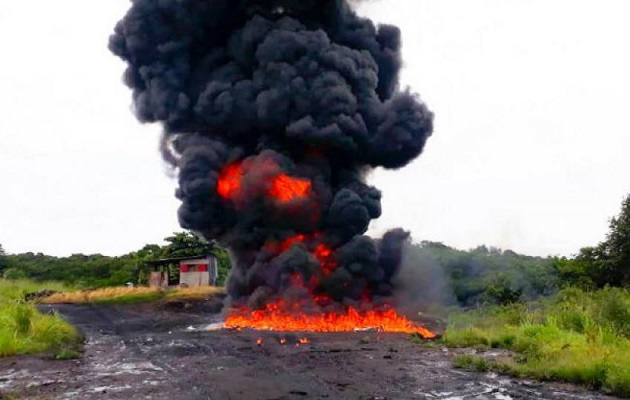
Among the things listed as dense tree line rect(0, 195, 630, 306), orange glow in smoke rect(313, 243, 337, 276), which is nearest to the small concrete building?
dense tree line rect(0, 195, 630, 306)

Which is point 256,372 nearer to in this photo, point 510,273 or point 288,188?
point 288,188

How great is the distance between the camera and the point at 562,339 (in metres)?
20.6

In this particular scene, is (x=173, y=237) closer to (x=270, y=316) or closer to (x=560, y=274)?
(x=270, y=316)

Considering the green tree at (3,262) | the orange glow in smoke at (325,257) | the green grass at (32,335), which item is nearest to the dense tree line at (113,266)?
the green tree at (3,262)

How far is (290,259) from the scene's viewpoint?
35625 mm

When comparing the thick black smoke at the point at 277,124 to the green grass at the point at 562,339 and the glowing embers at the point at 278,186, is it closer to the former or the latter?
the glowing embers at the point at 278,186

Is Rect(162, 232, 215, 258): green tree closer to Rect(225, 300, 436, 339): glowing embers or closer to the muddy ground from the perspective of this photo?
Rect(225, 300, 436, 339): glowing embers

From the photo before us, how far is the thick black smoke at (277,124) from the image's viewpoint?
37.6m

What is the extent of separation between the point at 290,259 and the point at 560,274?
18516 millimetres

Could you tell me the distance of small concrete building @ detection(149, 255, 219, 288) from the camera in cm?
6316

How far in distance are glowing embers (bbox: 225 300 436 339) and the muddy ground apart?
13.3ft

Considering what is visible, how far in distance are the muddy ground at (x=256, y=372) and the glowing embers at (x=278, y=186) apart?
10379 millimetres

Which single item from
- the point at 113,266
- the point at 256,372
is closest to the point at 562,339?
the point at 256,372

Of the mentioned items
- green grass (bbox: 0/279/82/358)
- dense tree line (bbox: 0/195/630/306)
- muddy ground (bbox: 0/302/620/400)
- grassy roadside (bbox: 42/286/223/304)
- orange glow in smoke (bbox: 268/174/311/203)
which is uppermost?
orange glow in smoke (bbox: 268/174/311/203)
